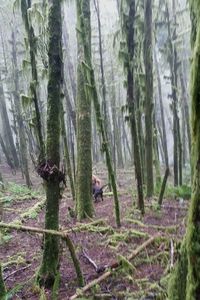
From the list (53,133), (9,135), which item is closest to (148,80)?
(53,133)

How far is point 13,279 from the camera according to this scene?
6930 mm

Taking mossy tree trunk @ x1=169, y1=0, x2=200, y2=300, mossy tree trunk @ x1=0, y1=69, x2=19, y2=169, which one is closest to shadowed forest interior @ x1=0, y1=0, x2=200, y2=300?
mossy tree trunk @ x1=169, y1=0, x2=200, y2=300

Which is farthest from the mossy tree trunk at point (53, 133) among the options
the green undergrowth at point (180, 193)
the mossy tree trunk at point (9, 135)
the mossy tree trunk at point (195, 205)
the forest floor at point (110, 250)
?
the mossy tree trunk at point (9, 135)

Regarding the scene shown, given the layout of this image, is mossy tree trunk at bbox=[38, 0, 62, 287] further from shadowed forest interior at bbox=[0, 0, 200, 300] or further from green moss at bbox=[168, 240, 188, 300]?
green moss at bbox=[168, 240, 188, 300]

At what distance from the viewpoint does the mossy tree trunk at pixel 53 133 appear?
610 centimetres

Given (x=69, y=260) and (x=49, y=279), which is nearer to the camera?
(x=49, y=279)

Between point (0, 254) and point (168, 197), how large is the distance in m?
5.93

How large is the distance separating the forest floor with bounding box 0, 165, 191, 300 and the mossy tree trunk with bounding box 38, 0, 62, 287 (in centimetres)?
38

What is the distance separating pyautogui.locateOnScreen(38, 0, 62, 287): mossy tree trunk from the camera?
6102 mm

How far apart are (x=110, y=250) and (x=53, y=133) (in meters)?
2.80

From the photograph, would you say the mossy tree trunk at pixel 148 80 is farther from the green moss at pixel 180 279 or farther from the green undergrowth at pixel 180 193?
the green moss at pixel 180 279

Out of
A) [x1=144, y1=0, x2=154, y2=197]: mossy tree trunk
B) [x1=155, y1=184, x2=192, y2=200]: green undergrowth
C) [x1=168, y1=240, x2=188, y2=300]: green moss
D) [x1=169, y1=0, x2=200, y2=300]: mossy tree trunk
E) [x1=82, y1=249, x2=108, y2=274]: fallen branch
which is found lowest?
[x1=82, y1=249, x2=108, y2=274]: fallen branch

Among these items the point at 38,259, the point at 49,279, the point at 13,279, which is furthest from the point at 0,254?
the point at 49,279

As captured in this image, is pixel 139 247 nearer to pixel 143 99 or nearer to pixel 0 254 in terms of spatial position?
pixel 0 254
